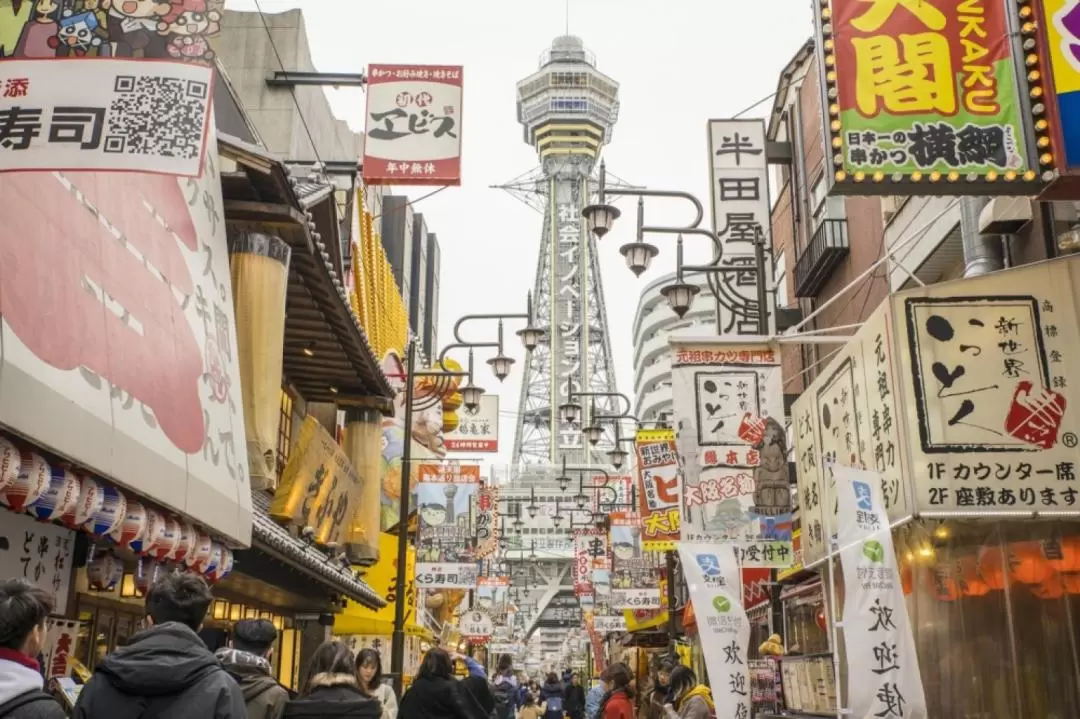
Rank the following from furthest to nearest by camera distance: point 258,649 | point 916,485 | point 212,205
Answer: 1. point 212,205
2. point 916,485
3. point 258,649

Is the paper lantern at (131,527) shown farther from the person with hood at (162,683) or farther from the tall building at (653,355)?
the tall building at (653,355)

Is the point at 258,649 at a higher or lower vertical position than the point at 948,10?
lower

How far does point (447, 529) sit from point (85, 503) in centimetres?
1733

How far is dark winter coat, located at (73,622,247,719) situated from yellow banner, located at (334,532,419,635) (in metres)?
19.3

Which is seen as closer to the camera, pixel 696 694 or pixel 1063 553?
pixel 1063 553

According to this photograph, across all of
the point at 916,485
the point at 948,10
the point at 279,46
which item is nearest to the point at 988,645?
the point at 916,485

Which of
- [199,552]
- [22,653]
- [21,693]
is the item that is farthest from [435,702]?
[21,693]

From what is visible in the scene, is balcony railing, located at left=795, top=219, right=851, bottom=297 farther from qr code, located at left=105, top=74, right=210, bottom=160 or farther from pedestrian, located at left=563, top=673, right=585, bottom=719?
qr code, located at left=105, top=74, right=210, bottom=160

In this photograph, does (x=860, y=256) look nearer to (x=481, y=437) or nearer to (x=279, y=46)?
(x=279, y=46)

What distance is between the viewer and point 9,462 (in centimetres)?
555

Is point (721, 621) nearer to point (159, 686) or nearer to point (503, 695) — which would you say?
point (503, 695)

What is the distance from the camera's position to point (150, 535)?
7.62 metres

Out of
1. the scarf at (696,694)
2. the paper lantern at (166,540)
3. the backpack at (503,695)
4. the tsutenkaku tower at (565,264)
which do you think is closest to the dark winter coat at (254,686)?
the paper lantern at (166,540)

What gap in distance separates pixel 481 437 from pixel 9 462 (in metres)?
27.8
